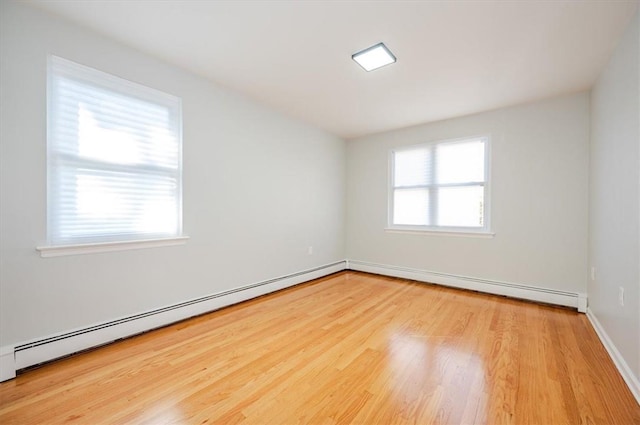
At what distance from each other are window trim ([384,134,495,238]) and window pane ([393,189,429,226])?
7 centimetres

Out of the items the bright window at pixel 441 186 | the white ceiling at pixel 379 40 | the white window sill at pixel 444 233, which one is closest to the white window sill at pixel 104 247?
the white ceiling at pixel 379 40

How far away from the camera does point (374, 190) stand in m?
4.61

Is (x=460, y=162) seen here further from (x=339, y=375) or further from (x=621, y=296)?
(x=339, y=375)

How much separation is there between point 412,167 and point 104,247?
4.01 metres

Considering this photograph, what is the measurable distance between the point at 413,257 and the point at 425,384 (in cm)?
266

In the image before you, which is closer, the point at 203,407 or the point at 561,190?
the point at 203,407

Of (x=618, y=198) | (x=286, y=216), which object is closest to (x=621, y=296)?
(x=618, y=198)

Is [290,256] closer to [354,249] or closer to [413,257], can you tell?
[354,249]

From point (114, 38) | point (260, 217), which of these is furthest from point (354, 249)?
point (114, 38)

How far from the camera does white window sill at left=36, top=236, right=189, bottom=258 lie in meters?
1.83

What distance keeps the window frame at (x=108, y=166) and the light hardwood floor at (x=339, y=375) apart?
0.80 meters

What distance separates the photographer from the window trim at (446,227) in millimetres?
3500

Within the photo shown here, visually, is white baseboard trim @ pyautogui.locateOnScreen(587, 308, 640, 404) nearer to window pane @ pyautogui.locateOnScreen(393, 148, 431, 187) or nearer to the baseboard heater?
the baseboard heater

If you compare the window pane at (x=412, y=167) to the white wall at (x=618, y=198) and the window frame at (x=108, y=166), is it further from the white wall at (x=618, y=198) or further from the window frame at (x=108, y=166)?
the window frame at (x=108, y=166)
